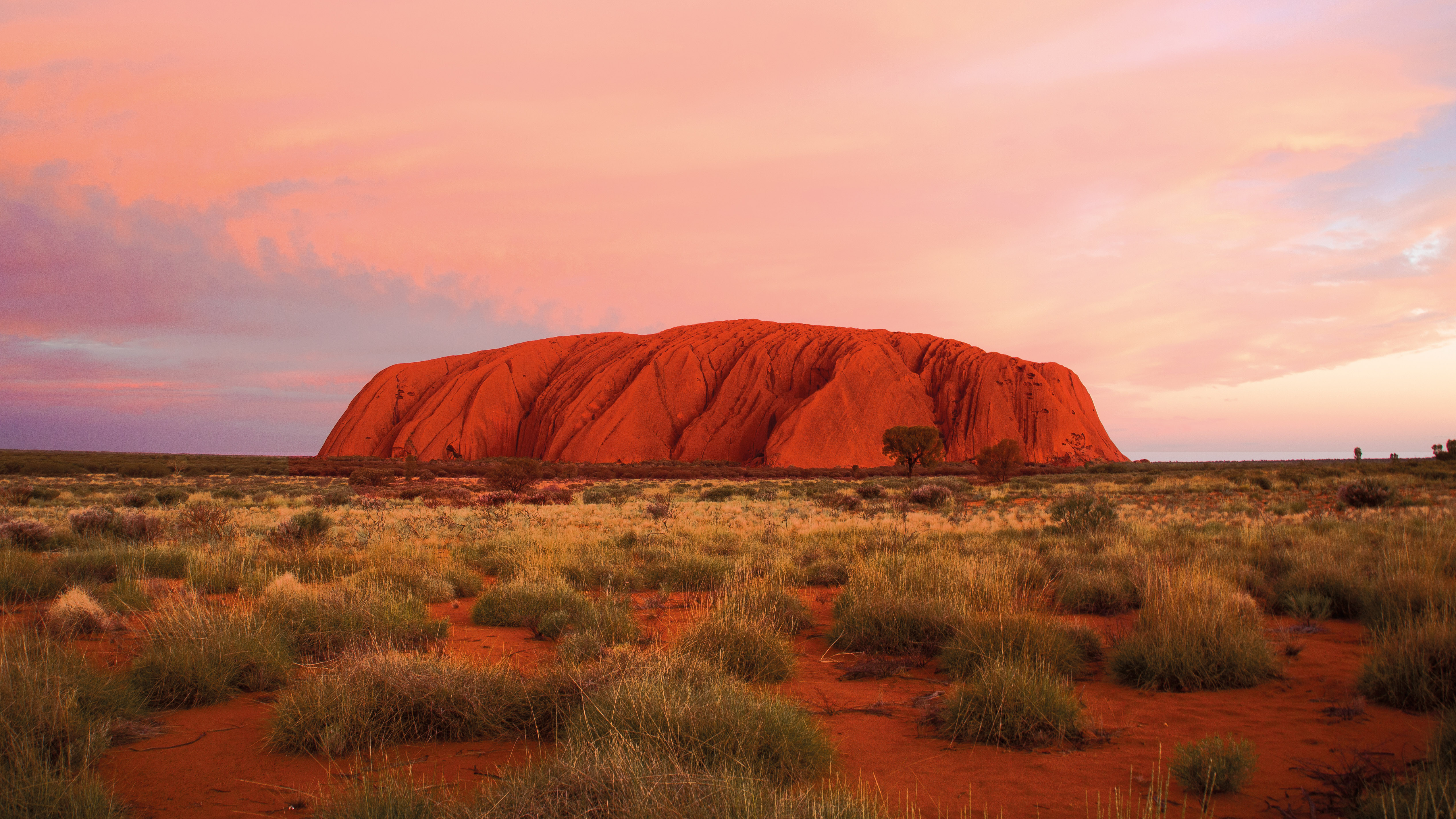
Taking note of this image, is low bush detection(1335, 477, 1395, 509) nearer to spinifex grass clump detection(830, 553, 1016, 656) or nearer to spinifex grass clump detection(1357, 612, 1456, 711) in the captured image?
spinifex grass clump detection(830, 553, 1016, 656)

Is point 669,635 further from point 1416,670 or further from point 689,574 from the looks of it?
point 1416,670

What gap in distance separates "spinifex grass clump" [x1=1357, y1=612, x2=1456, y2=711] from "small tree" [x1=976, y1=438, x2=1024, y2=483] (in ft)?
123

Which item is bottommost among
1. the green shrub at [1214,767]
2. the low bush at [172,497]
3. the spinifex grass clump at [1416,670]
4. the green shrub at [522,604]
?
the low bush at [172,497]

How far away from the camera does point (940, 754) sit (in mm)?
4039

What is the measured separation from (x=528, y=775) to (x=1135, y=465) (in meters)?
70.4

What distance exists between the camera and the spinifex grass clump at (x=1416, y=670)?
14.5ft

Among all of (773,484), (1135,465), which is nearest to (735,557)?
(773,484)

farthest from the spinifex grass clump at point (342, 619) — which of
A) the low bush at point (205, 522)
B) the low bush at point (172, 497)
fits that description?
the low bush at point (172, 497)

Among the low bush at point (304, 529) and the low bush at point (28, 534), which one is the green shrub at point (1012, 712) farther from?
the low bush at point (28, 534)

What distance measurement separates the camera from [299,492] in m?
27.6

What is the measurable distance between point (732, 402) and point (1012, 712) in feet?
222

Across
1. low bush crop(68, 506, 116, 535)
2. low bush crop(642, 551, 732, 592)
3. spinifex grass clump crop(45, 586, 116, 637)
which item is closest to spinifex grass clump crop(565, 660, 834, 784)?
spinifex grass clump crop(45, 586, 116, 637)

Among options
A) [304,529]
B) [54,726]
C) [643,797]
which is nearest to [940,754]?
[643,797]

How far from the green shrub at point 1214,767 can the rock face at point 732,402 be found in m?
58.7
